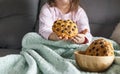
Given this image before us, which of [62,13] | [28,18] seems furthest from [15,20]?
[62,13]

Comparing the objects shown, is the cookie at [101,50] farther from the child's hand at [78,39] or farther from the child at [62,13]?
the child at [62,13]

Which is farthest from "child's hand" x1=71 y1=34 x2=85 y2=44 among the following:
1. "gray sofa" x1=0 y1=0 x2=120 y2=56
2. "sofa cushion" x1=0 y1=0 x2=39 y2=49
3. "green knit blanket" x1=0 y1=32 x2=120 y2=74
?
"sofa cushion" x1=0 y1=0 x2=39 y2=49

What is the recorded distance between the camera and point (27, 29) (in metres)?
1.82

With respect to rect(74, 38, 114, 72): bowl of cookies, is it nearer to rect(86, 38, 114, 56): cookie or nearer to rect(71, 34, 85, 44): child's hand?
rect(86, 38, 114, 56): cookie

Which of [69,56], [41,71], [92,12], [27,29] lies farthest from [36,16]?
[41,71]

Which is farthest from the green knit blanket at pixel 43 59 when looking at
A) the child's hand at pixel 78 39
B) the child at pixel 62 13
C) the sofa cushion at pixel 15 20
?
the sofa cushion at pixel 15 20

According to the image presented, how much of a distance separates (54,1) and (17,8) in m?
0.31

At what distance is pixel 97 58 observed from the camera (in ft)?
3.78

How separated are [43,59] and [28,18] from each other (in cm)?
63

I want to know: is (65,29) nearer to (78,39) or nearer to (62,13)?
(78,39)

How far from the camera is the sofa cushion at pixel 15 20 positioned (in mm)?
1788

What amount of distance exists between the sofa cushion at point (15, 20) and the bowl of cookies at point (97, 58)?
682 millimetres

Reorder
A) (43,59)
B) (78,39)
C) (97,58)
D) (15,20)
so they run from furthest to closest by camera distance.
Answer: (15,20) < (78,39) < (43,59) < (97,58)

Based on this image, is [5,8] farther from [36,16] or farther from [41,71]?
[41,71]
